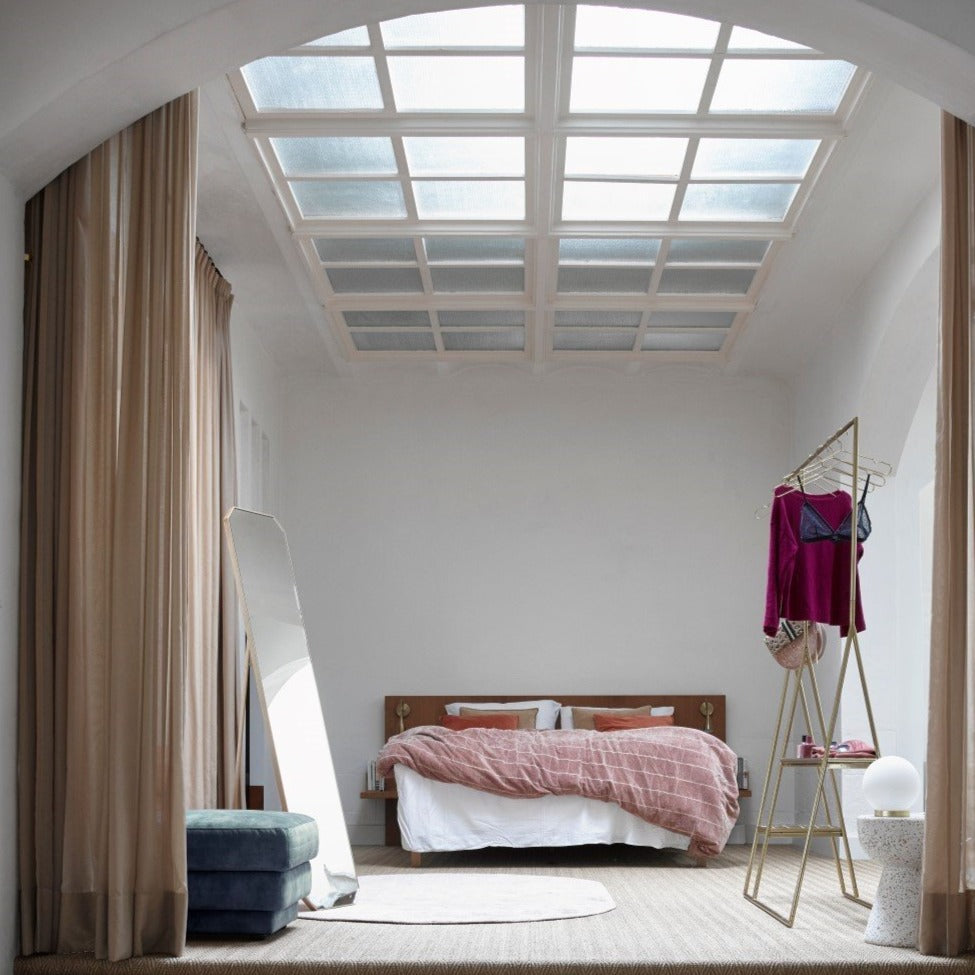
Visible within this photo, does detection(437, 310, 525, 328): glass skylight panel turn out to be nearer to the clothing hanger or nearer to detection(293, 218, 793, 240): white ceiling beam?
detection(293, 218, 793, 240): white ceiling beam

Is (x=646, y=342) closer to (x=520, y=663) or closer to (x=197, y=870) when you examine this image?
(x=520, y=663)

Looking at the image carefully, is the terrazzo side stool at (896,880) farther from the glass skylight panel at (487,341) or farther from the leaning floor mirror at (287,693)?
the glass skylight panel at (487,341)

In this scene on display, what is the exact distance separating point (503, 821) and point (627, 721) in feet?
5.36

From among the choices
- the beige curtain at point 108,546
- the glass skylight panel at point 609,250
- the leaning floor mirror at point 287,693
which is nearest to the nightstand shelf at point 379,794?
the leaning floor mirror at point 287,693

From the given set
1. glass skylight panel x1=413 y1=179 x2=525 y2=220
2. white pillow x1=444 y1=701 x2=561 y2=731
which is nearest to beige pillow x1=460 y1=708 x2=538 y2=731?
white pillow x1=444 y1=701 x2=561 y2=731

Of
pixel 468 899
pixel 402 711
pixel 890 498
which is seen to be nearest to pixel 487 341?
pixel 402 711

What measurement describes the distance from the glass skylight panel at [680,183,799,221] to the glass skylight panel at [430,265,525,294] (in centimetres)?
124

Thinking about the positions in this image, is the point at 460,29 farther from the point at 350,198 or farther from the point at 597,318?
the point at 597,318

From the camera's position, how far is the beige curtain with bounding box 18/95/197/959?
13.3 feet

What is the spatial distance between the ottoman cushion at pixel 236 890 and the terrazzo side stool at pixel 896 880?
2.03 meters

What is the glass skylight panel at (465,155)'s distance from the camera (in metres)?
5.70

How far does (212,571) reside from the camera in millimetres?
6426

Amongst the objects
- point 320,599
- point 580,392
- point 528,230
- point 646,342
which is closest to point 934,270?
point 528,230

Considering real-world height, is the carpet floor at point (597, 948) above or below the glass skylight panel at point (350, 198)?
below
